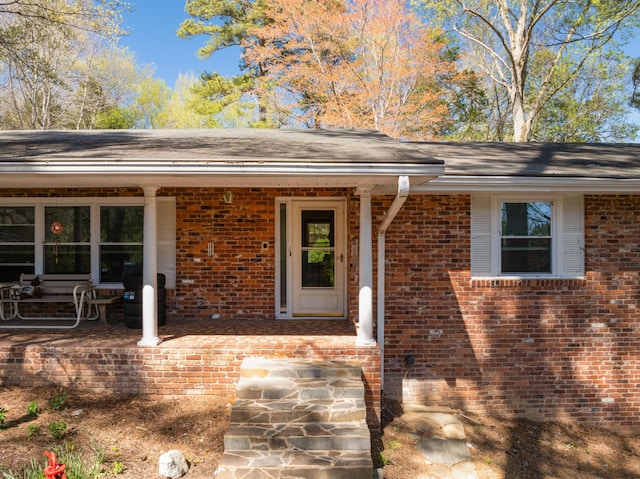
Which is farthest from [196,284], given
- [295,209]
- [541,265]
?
[541,265]

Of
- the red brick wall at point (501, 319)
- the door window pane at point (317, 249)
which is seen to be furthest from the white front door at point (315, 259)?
the red brick wall at point (501, 319)

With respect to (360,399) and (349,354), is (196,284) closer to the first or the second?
(349,354)

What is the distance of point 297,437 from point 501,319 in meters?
3.58

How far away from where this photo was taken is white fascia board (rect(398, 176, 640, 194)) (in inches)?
220

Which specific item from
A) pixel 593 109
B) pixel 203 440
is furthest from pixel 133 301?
pixel 593 109

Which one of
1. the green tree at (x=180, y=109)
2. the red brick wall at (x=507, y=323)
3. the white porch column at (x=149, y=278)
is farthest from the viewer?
the green tree at (x=180, y=109)

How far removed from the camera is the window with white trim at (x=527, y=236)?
20.7 feet

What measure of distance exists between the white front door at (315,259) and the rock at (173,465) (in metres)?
3.23

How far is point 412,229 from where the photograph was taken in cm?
627

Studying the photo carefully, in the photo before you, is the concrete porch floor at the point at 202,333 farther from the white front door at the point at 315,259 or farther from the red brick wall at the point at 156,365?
the white front door at the point at 315,259

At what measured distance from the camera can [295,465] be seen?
3.92m

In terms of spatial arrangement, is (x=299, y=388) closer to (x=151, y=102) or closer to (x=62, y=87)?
(x=62, y=87)

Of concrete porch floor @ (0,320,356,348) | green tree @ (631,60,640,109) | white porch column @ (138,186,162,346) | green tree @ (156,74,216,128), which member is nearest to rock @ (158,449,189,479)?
concrete porch floor @ (0,320,356,348)

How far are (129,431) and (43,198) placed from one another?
14.6 ft
